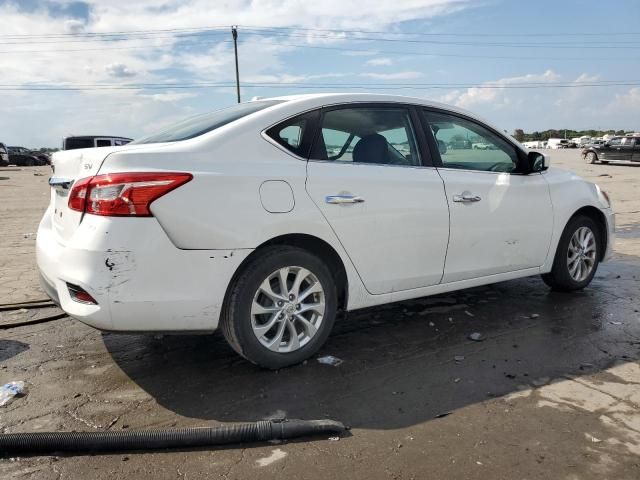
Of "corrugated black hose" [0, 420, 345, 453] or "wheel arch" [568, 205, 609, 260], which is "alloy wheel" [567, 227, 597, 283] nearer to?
"wheel arch" [568, 205, 609, 260]

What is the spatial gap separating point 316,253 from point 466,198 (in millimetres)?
1343

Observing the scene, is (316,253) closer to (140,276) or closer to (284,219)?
(284,219)

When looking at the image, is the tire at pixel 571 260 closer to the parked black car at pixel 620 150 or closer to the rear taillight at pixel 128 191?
the rear taillight at pixel 128 191

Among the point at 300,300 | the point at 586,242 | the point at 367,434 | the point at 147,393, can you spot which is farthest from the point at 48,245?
the point at 586,242

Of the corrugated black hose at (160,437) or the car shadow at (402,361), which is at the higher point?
the corrugated black hose at (160,437)

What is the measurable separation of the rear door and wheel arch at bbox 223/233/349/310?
110mm

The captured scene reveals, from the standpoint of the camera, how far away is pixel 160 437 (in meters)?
2.67

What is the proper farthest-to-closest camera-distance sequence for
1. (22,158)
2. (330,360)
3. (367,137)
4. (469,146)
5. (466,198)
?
(22,158) → (469,146) → (466,198) → (367,137) → (330,360)

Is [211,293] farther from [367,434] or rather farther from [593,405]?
[593,405]

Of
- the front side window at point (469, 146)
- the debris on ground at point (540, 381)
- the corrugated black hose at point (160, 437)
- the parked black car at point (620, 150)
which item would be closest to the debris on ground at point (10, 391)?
the corrugated black hose at point (160, 437)

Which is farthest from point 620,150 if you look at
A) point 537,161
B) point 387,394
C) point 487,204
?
point 387,394

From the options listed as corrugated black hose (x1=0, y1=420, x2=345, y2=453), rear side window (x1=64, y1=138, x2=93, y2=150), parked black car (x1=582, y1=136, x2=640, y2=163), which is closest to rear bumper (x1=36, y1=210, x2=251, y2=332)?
corrugated black hose (x1=0, y1=420, x2=345, y2=453)

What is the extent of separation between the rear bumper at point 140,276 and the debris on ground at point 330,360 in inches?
33.4

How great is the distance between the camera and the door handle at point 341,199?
11.5ft
